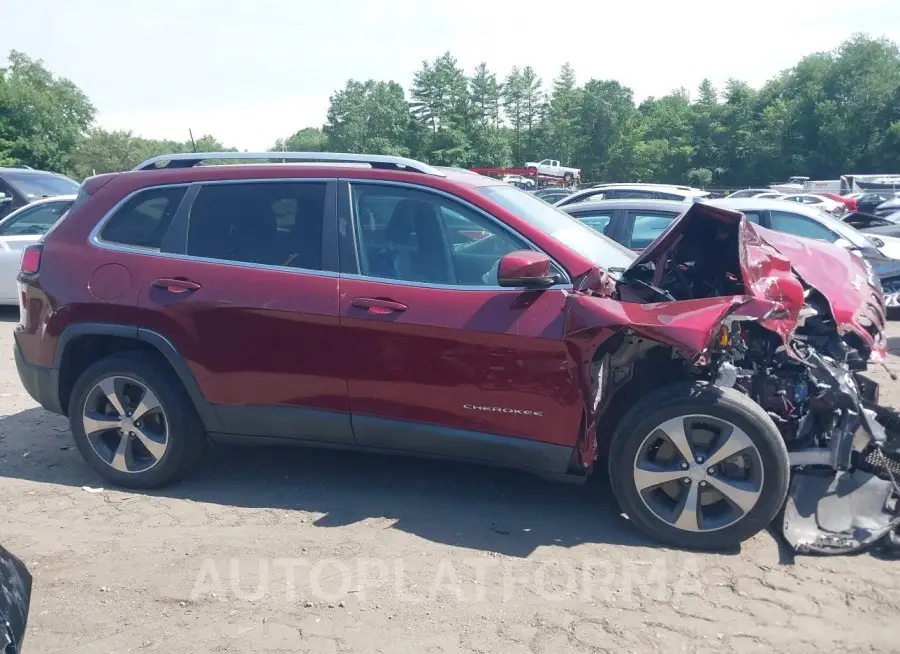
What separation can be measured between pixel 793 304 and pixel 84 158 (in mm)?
62242

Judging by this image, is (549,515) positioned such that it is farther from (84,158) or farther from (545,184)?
(84,158)

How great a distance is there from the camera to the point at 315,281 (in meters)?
4.36

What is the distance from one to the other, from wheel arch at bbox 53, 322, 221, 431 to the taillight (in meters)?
0.49

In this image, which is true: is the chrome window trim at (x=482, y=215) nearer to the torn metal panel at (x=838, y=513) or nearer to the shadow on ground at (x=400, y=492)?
the shadow on ground at (x=400, y=492)

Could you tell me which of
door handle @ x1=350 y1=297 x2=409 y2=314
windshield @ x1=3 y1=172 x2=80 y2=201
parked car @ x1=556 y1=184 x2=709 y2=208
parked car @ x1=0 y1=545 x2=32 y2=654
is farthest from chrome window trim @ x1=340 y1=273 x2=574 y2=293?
windshield @ x1=3 y1=172 x2=80 y2=201

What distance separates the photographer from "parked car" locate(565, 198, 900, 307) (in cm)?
864

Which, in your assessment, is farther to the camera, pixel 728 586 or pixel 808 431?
pixel 808 431

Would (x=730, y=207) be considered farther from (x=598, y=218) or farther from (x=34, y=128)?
(x=34, y=128)

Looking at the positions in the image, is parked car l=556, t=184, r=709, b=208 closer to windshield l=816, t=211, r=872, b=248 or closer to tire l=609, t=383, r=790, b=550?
windshield l=816, t=211, r=872, b=248

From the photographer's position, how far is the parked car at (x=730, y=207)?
8.64 metres

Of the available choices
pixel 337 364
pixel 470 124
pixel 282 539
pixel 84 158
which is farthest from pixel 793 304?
pixel 84 158

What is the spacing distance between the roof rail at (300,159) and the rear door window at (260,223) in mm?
221

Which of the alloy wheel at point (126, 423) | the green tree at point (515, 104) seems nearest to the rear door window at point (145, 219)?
the alloy wheel at point (126, 423)
